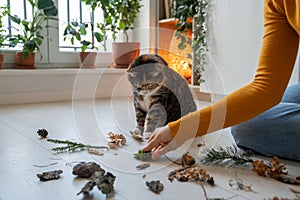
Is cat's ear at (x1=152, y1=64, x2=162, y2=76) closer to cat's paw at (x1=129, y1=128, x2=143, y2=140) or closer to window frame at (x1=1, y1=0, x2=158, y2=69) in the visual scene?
cat's paw at (x1=129, y1=128, x2=143, y2=140)

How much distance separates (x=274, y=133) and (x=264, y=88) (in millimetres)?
183

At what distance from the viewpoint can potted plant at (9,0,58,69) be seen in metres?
2.04

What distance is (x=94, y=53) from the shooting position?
237 centimetres

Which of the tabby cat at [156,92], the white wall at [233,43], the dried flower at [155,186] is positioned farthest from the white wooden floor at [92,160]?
the white wall at [233,43]

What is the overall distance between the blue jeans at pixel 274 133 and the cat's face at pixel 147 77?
0.96ft

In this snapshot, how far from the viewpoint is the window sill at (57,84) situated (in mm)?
1962

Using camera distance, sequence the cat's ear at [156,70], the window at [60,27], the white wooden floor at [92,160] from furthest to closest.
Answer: the window at [60,27] → the cat's ear at [156,70] → the white wooden floor at [92,160]

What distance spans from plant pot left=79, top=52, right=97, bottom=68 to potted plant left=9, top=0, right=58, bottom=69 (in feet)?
1.07

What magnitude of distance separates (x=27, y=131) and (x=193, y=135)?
70cm

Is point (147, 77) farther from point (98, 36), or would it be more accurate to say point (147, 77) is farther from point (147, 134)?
point (98, 36)

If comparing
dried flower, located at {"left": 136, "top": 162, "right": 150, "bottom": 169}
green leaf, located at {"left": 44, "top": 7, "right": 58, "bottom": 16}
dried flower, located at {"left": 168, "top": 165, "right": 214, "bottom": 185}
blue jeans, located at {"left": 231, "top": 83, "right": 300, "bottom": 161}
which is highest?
green leaf, located at {"left": 44, "top": 7, "right": 58, "bottom": 16}

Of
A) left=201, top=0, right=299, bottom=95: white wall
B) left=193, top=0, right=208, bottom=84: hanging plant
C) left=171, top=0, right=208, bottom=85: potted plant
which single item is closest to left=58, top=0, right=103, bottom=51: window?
left=171, top=0, right=208, bottom=85: potted plant

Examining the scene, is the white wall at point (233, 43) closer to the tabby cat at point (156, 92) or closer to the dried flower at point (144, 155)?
the tabby cat at point (156, 92)

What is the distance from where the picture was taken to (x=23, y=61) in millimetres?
2090
